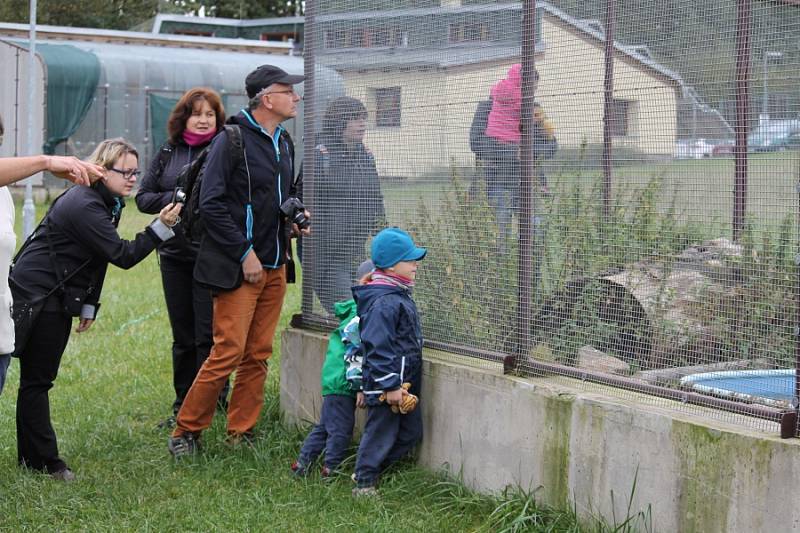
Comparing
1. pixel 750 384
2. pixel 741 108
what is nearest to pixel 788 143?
pixel 741 108

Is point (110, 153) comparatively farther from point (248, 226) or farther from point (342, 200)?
point (342, 200)

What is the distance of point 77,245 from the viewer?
18.4ft

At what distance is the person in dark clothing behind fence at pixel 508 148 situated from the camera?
16.3 ft

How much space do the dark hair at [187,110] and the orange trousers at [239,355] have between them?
1.27 meters

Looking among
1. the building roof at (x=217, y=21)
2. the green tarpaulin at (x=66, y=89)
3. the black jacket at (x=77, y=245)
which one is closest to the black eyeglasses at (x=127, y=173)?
the black jacket at (x=77, y=245)

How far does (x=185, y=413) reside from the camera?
5.86 meters

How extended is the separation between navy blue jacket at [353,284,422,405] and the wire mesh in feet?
1.01

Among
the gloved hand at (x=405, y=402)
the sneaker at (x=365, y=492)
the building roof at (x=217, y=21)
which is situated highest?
the building roof at (x=217, y=21)

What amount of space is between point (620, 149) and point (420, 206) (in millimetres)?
1346

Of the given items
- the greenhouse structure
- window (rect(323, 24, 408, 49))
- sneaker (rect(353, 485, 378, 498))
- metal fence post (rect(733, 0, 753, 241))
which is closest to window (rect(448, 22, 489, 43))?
window (rect(323, 24, 408, 49))

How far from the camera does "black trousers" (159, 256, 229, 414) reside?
632cm

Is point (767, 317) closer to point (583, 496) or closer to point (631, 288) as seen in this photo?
point (631, 288)

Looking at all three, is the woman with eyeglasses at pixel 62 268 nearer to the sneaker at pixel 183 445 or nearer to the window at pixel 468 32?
the sneaker at pixel 183 445

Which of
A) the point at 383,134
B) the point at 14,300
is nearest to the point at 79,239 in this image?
the point at 14,300
